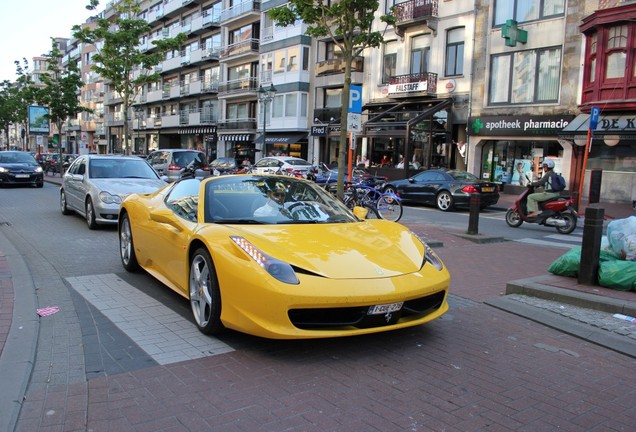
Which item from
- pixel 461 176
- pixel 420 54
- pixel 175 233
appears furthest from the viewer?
pixel 420 54

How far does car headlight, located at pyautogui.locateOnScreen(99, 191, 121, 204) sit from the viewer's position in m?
10.2

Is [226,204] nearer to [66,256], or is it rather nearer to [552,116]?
[66,256]

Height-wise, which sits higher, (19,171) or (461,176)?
(461,176)

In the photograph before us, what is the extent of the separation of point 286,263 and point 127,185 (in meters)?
7.78

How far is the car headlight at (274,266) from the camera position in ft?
12.6

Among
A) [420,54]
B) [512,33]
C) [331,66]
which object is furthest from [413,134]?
[331,66]

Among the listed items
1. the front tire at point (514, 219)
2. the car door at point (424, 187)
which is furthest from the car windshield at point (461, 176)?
the front tire at point (514, 219)

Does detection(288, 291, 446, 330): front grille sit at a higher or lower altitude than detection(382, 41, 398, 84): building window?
lower

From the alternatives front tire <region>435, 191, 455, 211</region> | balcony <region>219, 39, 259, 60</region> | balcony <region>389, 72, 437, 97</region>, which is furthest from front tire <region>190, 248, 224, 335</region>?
balcony <region>219, 39, 259, 60</region>

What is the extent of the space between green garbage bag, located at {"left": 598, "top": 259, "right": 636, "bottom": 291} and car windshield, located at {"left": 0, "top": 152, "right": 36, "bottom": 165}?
2252cm

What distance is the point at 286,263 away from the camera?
3951 mm

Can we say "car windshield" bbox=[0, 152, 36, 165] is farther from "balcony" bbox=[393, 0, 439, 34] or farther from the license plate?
the license plate

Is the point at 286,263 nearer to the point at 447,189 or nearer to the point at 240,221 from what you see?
the point at 240,221

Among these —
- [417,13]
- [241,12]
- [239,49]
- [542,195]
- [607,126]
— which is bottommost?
[542,195]
